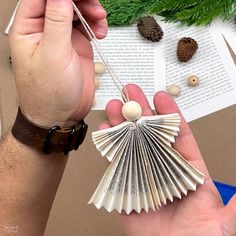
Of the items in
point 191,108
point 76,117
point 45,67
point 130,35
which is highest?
point 45,67

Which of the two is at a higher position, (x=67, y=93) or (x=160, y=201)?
(x=67, y=93)

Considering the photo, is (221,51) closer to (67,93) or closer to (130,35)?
(130,35)

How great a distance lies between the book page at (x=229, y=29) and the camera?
0.94 metres

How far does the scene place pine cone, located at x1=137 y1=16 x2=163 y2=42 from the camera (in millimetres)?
927

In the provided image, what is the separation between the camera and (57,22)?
571mm

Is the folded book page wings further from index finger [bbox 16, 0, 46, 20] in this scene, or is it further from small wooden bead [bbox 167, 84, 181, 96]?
small wooden bead [bbox 167, 84, 181, 96]

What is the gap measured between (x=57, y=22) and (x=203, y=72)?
0.43 meters

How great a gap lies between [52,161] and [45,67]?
0.54ft

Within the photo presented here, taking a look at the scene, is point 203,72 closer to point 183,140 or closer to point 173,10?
point 173,10

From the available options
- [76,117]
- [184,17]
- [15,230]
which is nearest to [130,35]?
[184,17]

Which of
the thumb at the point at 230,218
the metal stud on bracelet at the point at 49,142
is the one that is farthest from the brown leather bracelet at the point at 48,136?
the thumb at the point at 230,218

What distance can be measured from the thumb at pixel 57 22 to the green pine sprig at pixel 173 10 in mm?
367

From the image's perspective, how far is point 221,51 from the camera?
937 mm

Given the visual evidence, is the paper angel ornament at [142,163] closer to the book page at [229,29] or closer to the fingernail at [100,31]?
the fingernail at [100,31]
